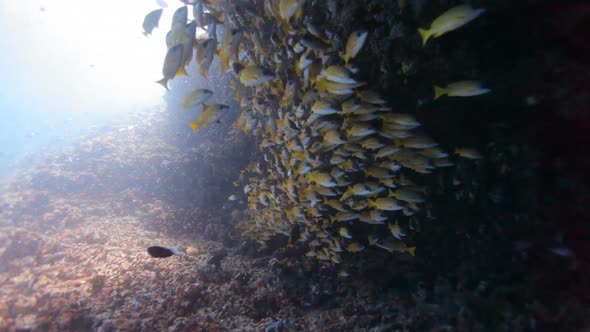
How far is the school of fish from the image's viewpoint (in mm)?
3346

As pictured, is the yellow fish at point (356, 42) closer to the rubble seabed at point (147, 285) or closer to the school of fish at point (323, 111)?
the school of fish at point (323, 111)

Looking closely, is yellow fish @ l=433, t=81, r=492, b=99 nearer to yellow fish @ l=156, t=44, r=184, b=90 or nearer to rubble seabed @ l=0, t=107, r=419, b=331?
yellow fish @ l=156, t=44, r=184, b=90

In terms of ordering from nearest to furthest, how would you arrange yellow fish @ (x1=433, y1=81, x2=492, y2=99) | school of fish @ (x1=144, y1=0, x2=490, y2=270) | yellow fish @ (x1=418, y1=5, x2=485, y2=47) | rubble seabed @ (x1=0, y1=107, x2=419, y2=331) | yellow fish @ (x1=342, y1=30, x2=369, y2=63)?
yellow fish @ (x1=418, y1=5, x2=485, y2=47)
yellow fish @ (x1=433, y1=81, x2=492, y2=99)
yellow fish @ (x1=342, y1=30, x2=369, y2=63)
school of fish @ (x1=144, y1=0, x2=490, y2=270)
rubble seabed @ (x1=0, y1=107, x2=419, y2=331)

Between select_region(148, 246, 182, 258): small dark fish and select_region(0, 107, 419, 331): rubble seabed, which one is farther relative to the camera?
select_region(0, 107, 419, 331): rubble seabed

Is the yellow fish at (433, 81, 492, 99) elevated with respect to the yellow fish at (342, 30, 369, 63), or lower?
lower

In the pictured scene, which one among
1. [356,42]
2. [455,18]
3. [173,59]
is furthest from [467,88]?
[173,59]

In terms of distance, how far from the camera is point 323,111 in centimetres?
367

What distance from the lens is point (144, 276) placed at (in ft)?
23.4

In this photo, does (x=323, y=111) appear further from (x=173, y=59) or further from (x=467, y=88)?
(x=173, y=59)

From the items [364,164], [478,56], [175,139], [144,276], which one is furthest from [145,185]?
[478,56]

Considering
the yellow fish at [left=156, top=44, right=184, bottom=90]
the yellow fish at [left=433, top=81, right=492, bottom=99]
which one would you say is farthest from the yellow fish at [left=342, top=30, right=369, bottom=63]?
the yellow fish at [left=156, top=44, right=184, bottom=90]

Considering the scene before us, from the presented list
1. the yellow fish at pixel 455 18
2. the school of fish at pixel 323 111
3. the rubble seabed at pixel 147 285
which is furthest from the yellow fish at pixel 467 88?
the rubble seabed at pixel 147 285

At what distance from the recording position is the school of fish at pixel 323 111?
132 inches

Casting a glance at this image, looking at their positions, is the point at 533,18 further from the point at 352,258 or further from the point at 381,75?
the point at 352,258
